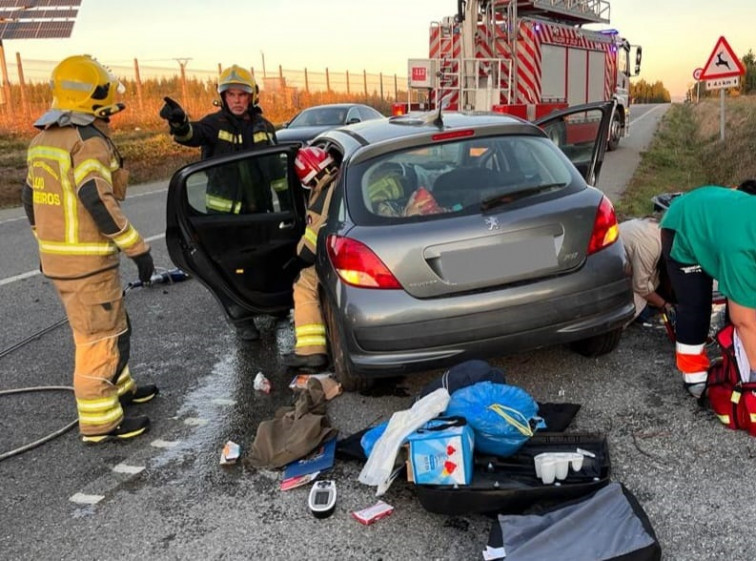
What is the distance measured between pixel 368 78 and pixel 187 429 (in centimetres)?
4374

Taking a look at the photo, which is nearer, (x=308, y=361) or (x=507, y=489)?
(x=507, y=489)

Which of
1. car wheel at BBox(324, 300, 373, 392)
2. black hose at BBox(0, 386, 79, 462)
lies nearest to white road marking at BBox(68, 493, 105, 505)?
black hose at BBox(0, 386, 79, 462)

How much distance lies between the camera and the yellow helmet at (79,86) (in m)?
3.35

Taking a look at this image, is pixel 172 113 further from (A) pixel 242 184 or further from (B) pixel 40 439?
(B) pixel 40 439

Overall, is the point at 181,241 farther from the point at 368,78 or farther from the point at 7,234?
the point at 368,78

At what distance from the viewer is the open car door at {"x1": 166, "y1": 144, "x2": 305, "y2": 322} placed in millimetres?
4320

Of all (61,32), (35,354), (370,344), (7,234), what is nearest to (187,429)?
(370,344)

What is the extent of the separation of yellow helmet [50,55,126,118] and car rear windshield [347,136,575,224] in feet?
4.20

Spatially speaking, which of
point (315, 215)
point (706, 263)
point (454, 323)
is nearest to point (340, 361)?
point (454, 323)

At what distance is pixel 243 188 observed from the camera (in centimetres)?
462

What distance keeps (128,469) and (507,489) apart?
1751 mm

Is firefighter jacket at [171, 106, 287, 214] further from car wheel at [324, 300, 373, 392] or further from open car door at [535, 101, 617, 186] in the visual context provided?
open car door at [535, 101, 617, 186]

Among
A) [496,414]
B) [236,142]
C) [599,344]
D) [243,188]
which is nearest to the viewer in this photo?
[496,414]

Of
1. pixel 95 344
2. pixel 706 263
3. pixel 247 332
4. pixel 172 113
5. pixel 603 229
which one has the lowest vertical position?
pixel 247 332
